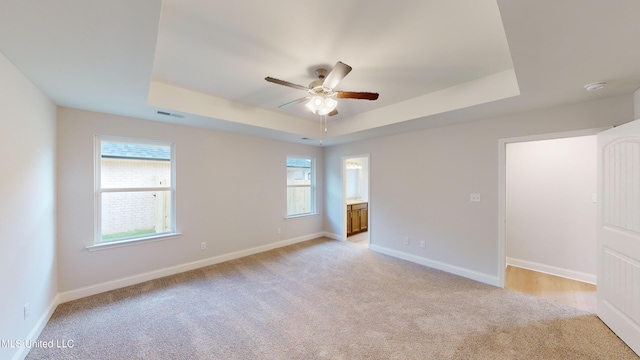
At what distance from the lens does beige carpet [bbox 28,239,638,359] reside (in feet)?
6.57

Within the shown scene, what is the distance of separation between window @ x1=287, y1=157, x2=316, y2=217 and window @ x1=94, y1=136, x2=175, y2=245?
2373 mm

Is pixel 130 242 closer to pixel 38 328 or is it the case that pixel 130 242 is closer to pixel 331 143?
pixel 38 328

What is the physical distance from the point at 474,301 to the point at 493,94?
2.43 meters

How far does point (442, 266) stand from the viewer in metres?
3.82

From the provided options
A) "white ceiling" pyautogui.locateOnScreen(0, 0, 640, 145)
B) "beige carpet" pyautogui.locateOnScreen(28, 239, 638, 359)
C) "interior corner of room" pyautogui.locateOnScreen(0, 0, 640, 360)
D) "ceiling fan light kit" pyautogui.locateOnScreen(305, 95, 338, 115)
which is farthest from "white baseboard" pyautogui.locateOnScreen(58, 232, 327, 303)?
"ceiling fan light kit" pyautogui.locateOnScreen(305, 95, 338, 115)

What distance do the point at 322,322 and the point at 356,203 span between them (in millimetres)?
4092

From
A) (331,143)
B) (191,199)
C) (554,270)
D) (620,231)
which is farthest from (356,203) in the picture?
(620,231)

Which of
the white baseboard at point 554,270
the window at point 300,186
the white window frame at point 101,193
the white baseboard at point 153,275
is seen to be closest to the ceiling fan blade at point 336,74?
the white window frame at point 101,193

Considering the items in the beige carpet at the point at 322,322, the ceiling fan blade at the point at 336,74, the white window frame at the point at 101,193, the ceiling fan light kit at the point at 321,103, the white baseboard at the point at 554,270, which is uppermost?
the ceiling fan blade at the point at 336,74

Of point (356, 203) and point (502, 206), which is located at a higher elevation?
point (502, 206)

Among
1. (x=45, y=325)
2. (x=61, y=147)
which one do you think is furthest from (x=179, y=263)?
(x=61, y=147)

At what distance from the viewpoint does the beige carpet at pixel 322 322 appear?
6.57 feet

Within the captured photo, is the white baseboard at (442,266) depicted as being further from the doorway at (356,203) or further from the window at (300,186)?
the window at (300,186)

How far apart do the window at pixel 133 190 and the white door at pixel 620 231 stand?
5.30 meters
